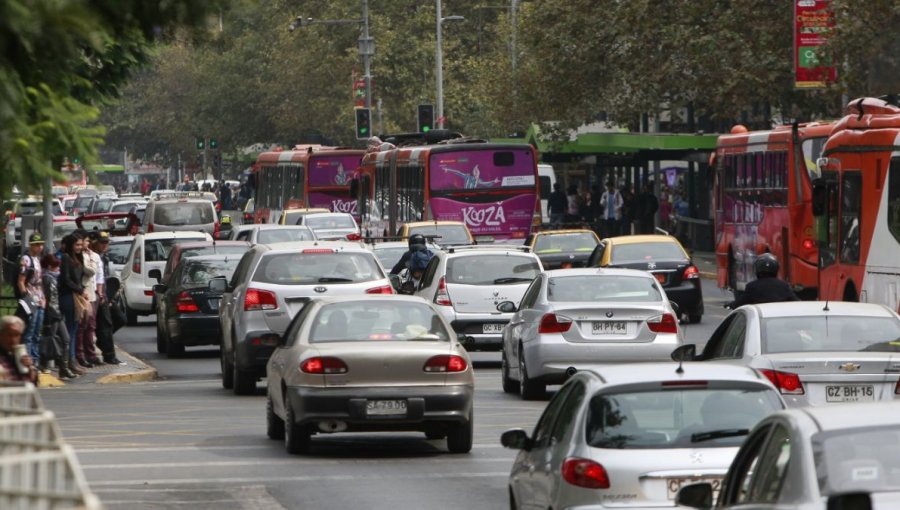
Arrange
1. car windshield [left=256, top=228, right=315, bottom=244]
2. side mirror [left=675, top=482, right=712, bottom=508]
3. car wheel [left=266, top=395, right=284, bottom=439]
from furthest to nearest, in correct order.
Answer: car windshield [left=256, top=228, right=315, bottom=244] → car wheel [left=266, top=395, right=284, bottom=439] → side mirror [left=675, top=482, right=712, bottom=508]

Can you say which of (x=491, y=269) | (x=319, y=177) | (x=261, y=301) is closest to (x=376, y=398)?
(x=261, y=301)

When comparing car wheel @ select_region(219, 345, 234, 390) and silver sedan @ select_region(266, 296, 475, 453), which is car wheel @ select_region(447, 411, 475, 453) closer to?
silver sedan @ select_region(266, 296, 475, 453)

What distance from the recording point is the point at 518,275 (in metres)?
26.2

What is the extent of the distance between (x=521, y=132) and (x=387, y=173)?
28.2 metres

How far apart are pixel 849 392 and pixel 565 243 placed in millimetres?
23549

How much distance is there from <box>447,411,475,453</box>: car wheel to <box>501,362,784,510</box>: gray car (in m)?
5.78

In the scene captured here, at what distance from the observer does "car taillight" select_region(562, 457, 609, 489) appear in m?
10.1


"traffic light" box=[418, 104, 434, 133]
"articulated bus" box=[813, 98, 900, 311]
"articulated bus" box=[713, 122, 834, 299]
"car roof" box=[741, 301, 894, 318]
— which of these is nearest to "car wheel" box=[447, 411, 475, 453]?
"car roof" box=[741, 301, 894, 318]

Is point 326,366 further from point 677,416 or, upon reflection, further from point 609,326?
point 677,416

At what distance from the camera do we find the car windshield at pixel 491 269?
2614cm

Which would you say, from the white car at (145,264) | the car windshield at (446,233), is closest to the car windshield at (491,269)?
the car windshield at (446,233)

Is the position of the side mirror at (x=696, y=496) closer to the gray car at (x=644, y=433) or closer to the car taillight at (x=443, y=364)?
the gray car at (x=644, y=433)

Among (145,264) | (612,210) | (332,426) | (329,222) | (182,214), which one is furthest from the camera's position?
(612,210)

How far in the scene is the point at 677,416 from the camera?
10.5 m
